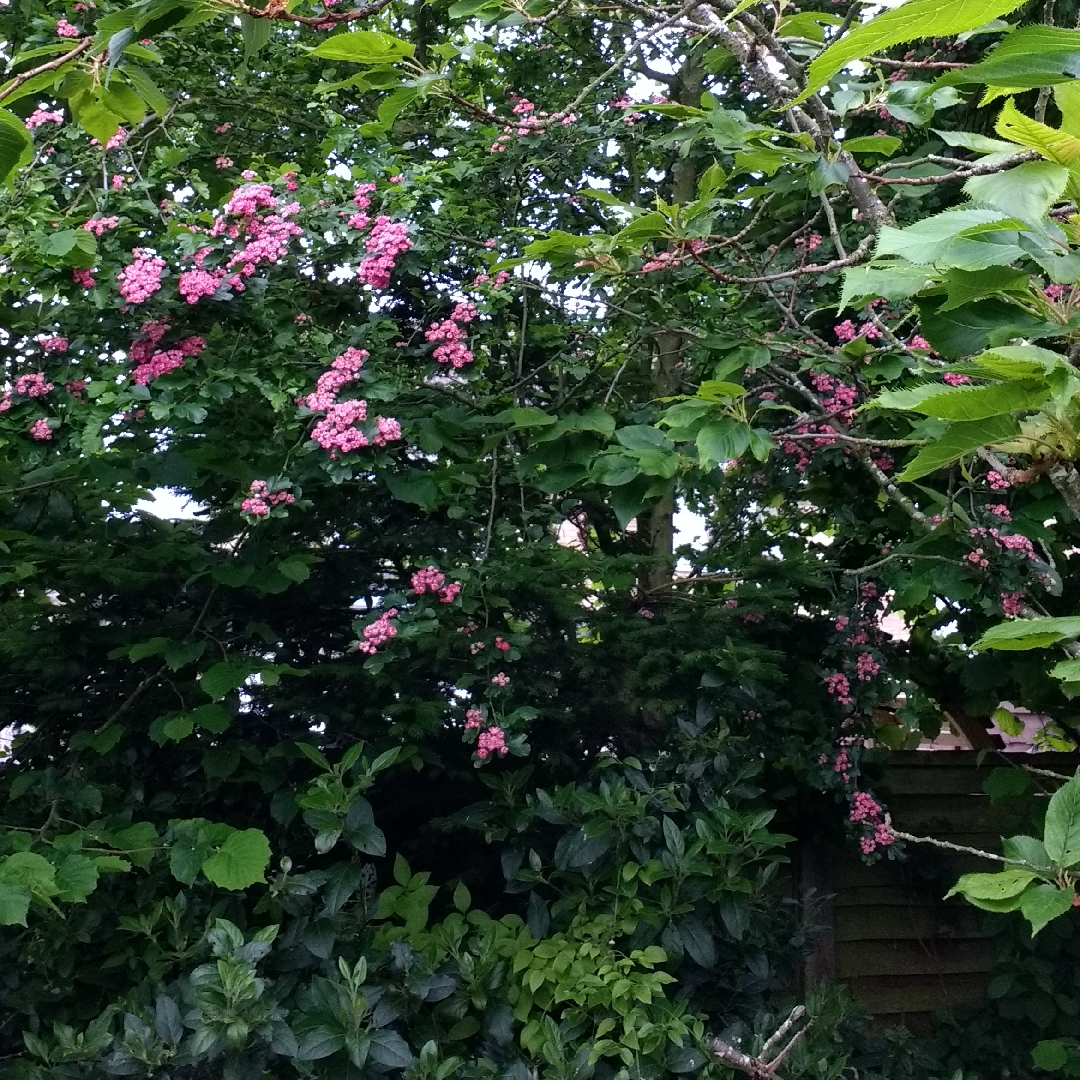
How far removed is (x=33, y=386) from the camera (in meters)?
2.38

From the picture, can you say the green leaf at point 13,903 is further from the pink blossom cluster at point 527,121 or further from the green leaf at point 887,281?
the pink blossom cluster at point 527,121

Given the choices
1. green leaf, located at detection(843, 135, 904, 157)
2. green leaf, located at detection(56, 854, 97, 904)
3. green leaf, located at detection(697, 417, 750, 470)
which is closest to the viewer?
green leaf, located at detection(843, 135, 904, 157)

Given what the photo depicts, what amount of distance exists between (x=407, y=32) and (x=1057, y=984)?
4.00m

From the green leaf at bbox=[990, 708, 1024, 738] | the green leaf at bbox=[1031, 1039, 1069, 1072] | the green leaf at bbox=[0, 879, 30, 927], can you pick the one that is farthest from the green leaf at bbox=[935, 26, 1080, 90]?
the green leaf at bbox=[990, 708, 1024, 738]

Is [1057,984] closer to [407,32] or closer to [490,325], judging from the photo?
[490,325]

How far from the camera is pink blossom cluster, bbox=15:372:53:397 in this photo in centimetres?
238

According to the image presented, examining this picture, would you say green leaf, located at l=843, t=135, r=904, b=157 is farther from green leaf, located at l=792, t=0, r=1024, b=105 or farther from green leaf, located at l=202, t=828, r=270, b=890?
green leaf, located at l=202, t=828, r=270, b=890

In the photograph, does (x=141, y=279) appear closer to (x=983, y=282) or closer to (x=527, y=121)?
(x=527, y=121)

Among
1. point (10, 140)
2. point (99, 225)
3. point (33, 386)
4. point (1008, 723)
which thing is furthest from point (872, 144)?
point (1008, 723)

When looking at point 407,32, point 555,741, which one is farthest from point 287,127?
point 555,741

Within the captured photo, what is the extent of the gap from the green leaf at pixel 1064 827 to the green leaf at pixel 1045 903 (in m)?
0.03

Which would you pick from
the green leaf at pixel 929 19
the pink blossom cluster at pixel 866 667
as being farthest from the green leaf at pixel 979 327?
the pink blossom cluster at pixel 866 667

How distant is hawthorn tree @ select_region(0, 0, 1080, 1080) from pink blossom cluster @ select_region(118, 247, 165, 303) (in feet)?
0.04

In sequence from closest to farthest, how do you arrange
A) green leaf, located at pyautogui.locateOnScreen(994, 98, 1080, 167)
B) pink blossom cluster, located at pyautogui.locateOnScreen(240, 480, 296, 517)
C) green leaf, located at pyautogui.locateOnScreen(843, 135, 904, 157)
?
green leaf, located at pyautogui.locateOnScreen(994, 98, 1080, 167), green leaf, located at pyautogui.locateOnScreen(843, 135, 904, 157), pink blossom cluster, located at pyautogui.locateOnScreen(240, 480, 296, 517)
